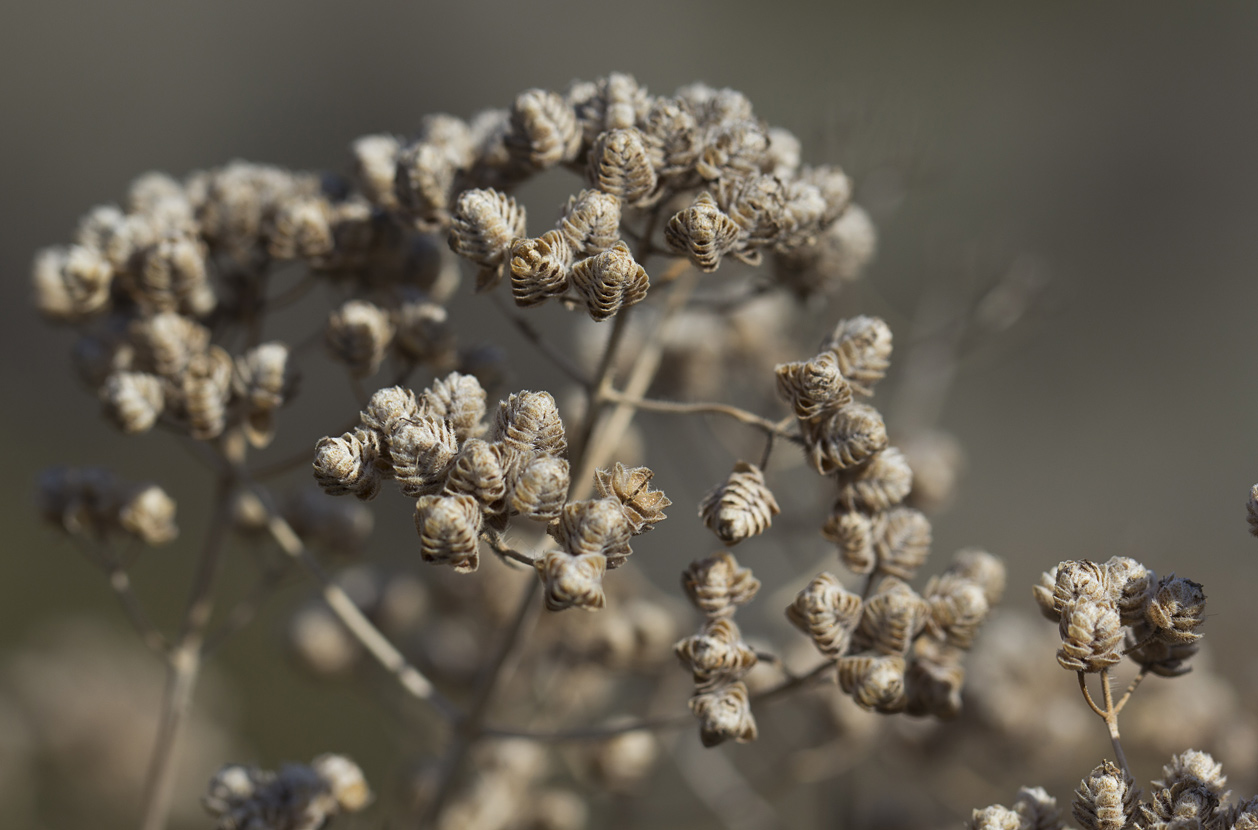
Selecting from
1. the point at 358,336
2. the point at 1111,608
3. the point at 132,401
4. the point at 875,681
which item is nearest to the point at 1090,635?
the point at 1111,608

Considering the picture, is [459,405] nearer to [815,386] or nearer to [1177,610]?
[815,386]

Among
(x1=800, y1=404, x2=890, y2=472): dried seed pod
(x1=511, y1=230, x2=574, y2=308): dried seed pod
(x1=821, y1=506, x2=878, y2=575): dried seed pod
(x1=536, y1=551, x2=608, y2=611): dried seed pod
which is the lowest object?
(x1=821, y1=506, x2=878, y2=575): dried seed pod

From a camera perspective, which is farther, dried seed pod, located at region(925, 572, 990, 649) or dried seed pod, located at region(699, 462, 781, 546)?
dried seed pod, located at region(925, 572, 990, 649)

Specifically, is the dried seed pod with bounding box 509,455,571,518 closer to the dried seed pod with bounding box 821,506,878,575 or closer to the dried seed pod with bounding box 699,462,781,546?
the dried seed pod with bounding box 699,462,781,546

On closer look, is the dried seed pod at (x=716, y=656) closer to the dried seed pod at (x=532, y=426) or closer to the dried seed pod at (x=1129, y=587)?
the dried seed pod at (x=532, y=426)

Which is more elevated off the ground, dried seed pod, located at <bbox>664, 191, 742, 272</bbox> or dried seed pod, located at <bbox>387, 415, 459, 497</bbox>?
dried seed pod, located at <bbox>664, 191, 742, 272</bbox>

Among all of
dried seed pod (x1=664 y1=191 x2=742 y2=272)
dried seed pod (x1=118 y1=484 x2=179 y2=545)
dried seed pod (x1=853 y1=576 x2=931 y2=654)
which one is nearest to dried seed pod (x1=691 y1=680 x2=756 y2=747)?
dried seed pod (x1=853 y1=576 x2=931 y2=654)

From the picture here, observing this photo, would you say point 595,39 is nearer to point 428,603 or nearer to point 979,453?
point 979,453
